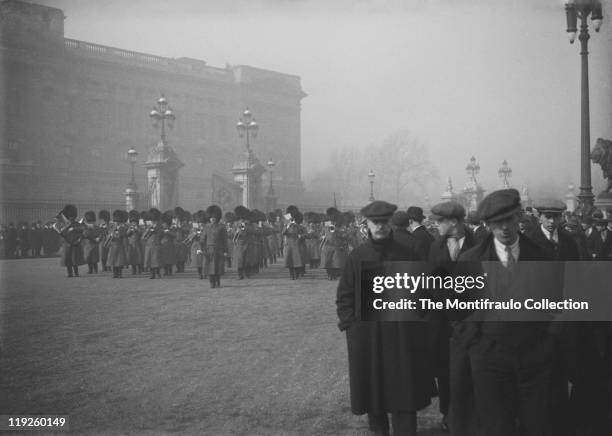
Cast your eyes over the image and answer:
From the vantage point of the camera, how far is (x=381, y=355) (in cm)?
448

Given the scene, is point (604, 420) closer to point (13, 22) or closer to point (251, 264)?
point (13, 22)

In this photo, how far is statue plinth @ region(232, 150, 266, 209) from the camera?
28.6 metres

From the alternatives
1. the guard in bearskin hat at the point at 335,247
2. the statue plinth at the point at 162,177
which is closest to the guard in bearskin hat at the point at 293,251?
the guard in bearskin hat at the point at 335,247

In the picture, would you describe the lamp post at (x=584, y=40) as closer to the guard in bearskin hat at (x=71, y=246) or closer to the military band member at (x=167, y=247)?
the military band member at (x=167, y=247)

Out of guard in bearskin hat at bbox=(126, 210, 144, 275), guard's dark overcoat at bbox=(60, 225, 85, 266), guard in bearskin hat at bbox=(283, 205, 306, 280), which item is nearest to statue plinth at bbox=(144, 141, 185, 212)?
guard in bearskin hat at bbox=(126, 210, 144, 275)

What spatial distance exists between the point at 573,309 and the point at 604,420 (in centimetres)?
86

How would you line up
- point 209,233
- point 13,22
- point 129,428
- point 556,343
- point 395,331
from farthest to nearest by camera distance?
point 209,233 → point 13,22 → point 129,428 → point 395,331 → point 556,343

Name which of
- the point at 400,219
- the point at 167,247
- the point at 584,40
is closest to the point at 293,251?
the point at 167,247

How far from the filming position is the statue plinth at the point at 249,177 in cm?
2859

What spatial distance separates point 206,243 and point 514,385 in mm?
11577

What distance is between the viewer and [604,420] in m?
4.57

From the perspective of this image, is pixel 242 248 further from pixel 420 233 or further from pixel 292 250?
pixel 420 233

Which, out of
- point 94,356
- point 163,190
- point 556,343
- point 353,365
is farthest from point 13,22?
point 163,190

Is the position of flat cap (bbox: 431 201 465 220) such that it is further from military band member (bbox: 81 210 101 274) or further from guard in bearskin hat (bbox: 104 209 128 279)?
military band member (bbox: 81 210 101 274)
